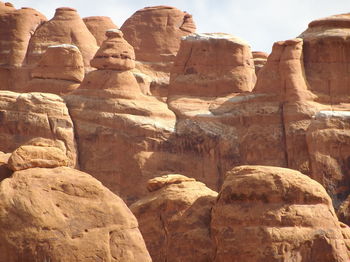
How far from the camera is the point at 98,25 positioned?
53.6m

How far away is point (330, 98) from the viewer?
37.4m

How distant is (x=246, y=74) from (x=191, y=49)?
2.24m

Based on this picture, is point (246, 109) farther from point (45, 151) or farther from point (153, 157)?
point (45, 151)

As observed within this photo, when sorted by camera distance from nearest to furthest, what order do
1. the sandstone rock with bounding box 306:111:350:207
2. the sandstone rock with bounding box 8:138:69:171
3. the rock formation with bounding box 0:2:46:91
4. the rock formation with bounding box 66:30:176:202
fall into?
the sandstone rock with bounding box 8:138:69:171
the sandstone rock with bounding box 306:111:350:207
the rock formation with bounding box 66:30:176:202
the rock formation with bounding box 0:2:46:91

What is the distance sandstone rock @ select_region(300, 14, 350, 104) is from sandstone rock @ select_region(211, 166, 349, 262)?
52.0 ft

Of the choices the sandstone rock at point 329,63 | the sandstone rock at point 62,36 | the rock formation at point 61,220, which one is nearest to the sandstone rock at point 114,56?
the sandstone rock at point 329,63

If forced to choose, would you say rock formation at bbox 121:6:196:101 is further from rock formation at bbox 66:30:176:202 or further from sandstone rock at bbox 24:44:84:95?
rock formation at bbox 66:30:176:202

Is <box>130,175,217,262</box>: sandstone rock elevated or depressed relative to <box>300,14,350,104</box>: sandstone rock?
depressed

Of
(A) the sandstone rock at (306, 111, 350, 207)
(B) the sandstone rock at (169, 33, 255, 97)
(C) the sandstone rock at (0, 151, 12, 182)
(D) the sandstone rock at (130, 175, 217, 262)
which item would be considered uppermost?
(C) the sandstone rock at (0, 151, 12, 182)

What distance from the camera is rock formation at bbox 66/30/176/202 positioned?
35.6 meters

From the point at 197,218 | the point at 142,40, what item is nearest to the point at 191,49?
the point at 142,40

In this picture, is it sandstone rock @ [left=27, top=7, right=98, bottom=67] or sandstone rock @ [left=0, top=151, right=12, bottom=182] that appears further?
sandstone rock @ [left=27, top=7, right=98, bottom=67]

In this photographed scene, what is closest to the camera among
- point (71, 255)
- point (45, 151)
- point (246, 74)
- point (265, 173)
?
point (71, 255)

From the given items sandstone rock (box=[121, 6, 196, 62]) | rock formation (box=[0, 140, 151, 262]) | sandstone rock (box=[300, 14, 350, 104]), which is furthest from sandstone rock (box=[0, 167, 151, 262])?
sandstone rock (box=[121, 6, 196, 62])
